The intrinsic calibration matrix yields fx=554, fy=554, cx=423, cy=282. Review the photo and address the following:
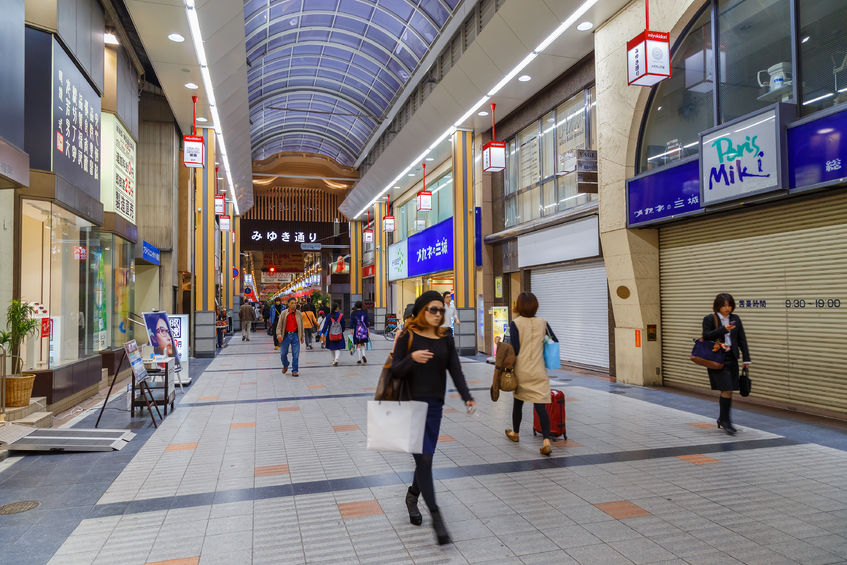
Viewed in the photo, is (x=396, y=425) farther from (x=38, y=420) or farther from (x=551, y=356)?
(x=38, y=420)

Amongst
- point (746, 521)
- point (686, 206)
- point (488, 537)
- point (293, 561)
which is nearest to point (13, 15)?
point (293, 561)

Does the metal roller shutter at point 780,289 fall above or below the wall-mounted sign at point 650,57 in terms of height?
below

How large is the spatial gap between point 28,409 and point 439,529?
5.14 metres

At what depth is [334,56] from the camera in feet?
55.5

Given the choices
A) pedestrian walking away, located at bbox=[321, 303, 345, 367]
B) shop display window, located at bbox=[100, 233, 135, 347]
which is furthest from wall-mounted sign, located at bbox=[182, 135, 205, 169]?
pedestrian walking away, located at bbox=[321, 303, 345, 367]

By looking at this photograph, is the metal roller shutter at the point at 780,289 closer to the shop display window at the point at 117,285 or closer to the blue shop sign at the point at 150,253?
the shop display window at the point at 117,285

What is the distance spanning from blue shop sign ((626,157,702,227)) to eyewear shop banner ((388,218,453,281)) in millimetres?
8020

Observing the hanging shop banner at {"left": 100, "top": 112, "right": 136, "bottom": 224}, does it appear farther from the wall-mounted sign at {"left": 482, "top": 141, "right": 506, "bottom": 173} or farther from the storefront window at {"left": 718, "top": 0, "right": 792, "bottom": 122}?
the storefront window at {"left": 718, "top": 0, "right": 792, "bottom": 122}

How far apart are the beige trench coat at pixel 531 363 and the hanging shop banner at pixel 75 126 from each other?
6173 millimetres

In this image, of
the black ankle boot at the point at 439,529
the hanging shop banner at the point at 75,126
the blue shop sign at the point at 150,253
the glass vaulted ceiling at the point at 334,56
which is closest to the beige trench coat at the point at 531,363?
the black ankle boot at the point at 439,529

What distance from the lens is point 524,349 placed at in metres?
4.93

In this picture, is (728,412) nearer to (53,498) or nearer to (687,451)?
(687,451)

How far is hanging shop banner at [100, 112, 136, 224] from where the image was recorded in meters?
9.88

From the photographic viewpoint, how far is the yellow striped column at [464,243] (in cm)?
1391
